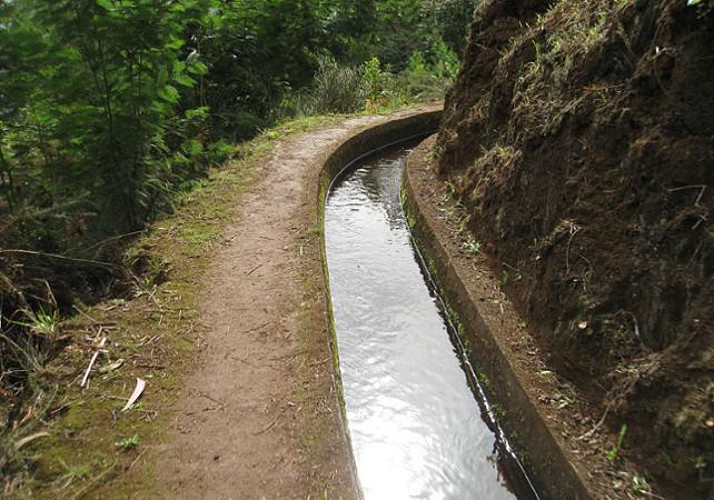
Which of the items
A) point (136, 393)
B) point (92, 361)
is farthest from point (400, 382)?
point (92, 361)

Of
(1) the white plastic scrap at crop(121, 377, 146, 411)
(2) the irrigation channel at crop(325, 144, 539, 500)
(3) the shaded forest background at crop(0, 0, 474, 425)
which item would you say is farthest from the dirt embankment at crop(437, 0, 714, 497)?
(3) the shaded forest background at crop(0, 0, 474, 425)

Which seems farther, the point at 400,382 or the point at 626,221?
the point at 400,382

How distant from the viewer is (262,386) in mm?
3859

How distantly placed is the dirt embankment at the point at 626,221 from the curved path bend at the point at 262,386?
65.7 inches

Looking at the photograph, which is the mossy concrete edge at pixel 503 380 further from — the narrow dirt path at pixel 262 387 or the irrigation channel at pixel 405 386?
the narrow dirt path at pixel 262 387

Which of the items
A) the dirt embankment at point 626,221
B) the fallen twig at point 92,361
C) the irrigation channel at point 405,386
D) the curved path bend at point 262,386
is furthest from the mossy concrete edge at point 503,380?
the fallen twig at point 92,361

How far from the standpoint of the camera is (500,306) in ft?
15.5

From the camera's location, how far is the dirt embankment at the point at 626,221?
3018 mm

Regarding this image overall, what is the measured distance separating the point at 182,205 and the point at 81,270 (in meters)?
1.82

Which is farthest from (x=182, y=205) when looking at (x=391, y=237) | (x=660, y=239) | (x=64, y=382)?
(x=660, y=239)

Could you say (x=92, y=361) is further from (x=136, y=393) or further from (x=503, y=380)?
(x=503, y=380)

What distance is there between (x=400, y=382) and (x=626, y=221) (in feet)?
6.69

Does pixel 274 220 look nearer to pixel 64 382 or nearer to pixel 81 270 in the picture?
pixel 81 270

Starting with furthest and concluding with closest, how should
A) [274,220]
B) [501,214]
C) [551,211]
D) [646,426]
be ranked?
[274,220], [501,214], [551,211], [646,426]
